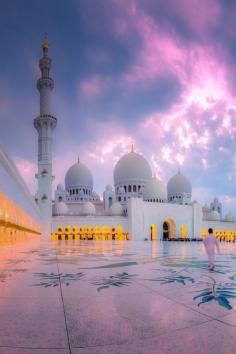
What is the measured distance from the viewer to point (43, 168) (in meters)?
42.3

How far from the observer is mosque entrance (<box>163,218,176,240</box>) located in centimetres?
4962

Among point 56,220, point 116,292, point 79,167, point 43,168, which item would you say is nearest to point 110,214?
point 56,220

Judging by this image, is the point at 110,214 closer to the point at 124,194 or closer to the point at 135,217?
the point at 135,217

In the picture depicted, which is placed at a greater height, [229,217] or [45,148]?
[45,148]

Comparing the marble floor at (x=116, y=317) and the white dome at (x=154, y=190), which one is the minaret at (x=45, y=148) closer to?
the white dome at (x=154, y=190)

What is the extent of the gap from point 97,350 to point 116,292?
5.89 ft

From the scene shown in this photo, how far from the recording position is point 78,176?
56.6 meters

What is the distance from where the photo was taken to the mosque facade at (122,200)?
139 feet

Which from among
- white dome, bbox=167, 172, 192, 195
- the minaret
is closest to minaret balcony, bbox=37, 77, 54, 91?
the minaret

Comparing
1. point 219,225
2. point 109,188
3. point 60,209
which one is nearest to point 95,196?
point 109,188

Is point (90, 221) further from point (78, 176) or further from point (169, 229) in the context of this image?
point (78, 176)

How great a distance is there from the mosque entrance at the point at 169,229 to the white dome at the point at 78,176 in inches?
646

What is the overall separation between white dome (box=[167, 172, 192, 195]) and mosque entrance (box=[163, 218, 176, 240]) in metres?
11.4

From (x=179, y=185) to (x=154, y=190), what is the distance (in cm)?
1085
